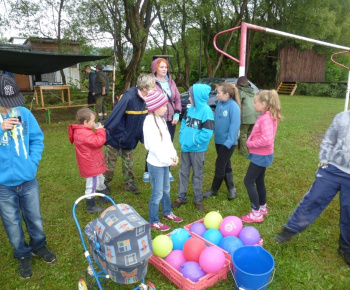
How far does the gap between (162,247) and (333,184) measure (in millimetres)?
1797

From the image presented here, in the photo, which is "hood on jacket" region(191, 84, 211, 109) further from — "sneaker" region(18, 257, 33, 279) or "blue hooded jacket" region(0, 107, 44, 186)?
"sneaker" region(18, 257, 33, 279)

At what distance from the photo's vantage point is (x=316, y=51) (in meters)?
26.4

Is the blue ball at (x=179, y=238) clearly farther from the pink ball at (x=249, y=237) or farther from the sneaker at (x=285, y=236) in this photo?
the sneaker at (x=285, y=236)

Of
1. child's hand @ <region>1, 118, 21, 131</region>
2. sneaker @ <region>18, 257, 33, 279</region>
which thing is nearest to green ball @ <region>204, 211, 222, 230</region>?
sneaker @ <region>18, 257, 33, 279</region>

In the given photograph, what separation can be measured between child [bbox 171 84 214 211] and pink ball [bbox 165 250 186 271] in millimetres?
1264

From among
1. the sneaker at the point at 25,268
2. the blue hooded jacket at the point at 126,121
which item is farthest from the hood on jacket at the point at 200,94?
the sneaker at the point at 25,268

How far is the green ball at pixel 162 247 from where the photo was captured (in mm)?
2821

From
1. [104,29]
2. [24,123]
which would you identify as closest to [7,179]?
[24,123]

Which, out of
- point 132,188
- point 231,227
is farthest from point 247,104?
point 231,227

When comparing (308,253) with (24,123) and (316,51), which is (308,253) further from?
(316,51)

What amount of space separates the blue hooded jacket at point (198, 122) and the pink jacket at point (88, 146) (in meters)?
1.11

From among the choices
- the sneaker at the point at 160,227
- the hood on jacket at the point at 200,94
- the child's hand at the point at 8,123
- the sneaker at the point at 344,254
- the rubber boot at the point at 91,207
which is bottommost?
the sneaker at the point at 344,254

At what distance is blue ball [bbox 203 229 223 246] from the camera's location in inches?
123

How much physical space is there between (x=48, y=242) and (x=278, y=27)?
2527cm
